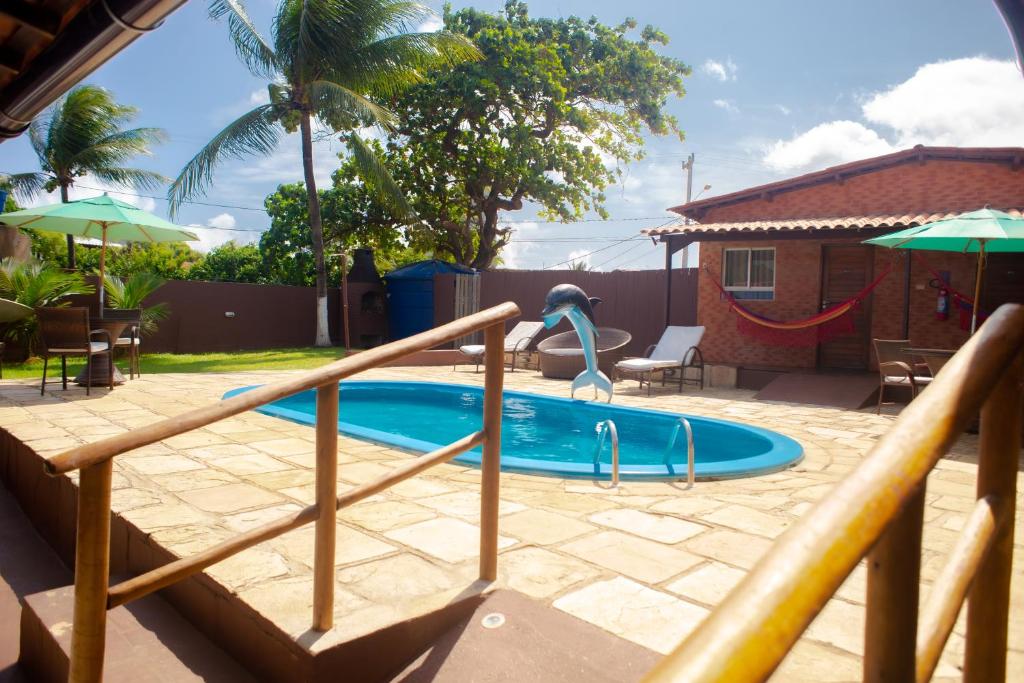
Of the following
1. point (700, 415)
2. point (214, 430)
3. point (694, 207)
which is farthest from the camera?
point (694, 207)

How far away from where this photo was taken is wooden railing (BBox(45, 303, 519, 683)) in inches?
54.2

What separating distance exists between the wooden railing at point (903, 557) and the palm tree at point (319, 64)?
14362mm

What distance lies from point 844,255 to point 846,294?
0.61 meters

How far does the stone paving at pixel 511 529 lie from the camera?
2113 mm

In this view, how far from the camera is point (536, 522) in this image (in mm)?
3125

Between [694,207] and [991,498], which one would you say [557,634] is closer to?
[991,498]

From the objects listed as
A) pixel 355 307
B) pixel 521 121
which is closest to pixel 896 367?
pixel 355 307

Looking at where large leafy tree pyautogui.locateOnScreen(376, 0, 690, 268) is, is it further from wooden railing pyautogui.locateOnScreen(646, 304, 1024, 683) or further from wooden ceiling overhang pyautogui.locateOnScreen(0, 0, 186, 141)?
wooden railing pyautogui.locateOnScreen(646, 304, 1024, 683)

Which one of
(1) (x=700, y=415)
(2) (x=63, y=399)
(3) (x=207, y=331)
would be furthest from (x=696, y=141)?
(2) (x=63, y=399)

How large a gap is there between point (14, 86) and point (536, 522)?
3792 millimetres

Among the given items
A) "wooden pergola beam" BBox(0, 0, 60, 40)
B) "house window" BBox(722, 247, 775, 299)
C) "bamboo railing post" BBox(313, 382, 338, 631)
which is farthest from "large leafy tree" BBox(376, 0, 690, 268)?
"bamboo railing post" BBox(313, 382, 338, 631)

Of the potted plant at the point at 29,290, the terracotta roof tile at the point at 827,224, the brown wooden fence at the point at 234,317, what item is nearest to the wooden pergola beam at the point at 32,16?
the potted plant at the point at 29,290

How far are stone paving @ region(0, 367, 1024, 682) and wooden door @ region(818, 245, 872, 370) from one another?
17.0 feet

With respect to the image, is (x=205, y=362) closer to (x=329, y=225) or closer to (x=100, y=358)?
(x=100, y=358)
